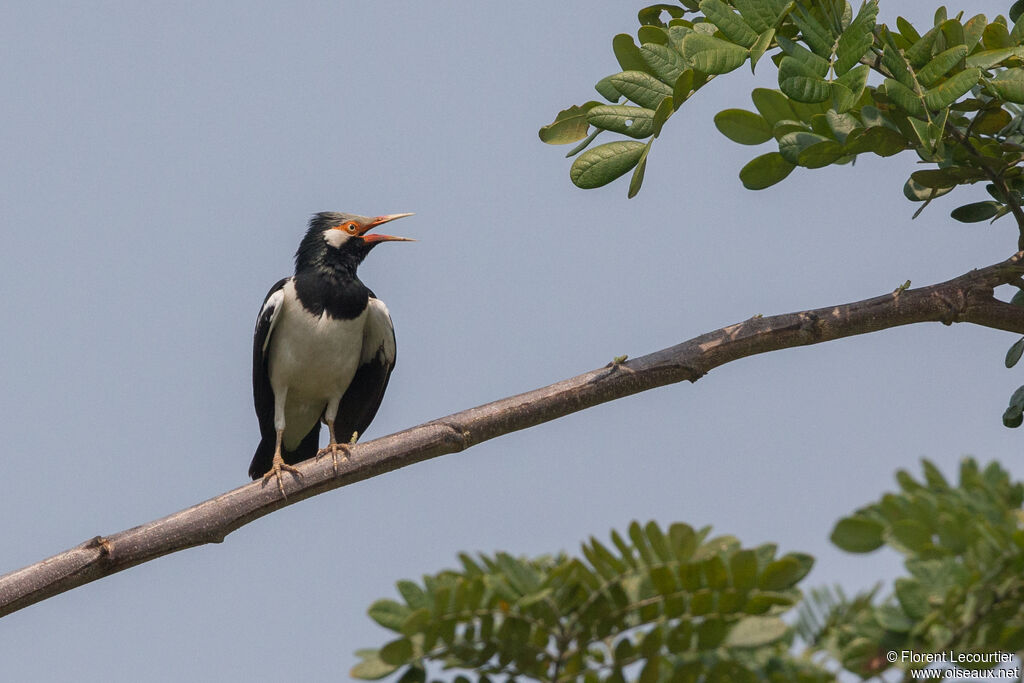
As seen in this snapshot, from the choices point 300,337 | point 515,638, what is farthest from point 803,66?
point 300,337

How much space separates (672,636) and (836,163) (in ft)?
6.80

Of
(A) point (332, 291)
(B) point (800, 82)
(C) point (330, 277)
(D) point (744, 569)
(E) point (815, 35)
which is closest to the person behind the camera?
(D) point (744, 569)

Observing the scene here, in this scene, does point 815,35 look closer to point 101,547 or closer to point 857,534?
point 857,534

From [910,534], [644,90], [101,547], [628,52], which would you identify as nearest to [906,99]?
[644,90]

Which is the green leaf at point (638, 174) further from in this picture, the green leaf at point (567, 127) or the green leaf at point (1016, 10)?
the green leaf at point (1016, 10)

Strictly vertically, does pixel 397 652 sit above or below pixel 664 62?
below

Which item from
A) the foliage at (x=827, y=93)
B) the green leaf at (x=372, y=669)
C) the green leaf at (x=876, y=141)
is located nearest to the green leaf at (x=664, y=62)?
the foliage at (x=827, y=93)

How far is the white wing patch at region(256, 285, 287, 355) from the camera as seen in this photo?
7351 mm

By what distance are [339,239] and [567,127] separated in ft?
12.1

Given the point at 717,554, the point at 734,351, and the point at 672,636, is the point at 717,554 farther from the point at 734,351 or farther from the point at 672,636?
the point at 734,351

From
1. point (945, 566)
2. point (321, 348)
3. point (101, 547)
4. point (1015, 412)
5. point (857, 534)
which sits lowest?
point (1015, 412)

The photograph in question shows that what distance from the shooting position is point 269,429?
25.0 ft

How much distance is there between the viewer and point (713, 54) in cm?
355

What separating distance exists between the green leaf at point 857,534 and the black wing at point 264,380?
5.60 m
